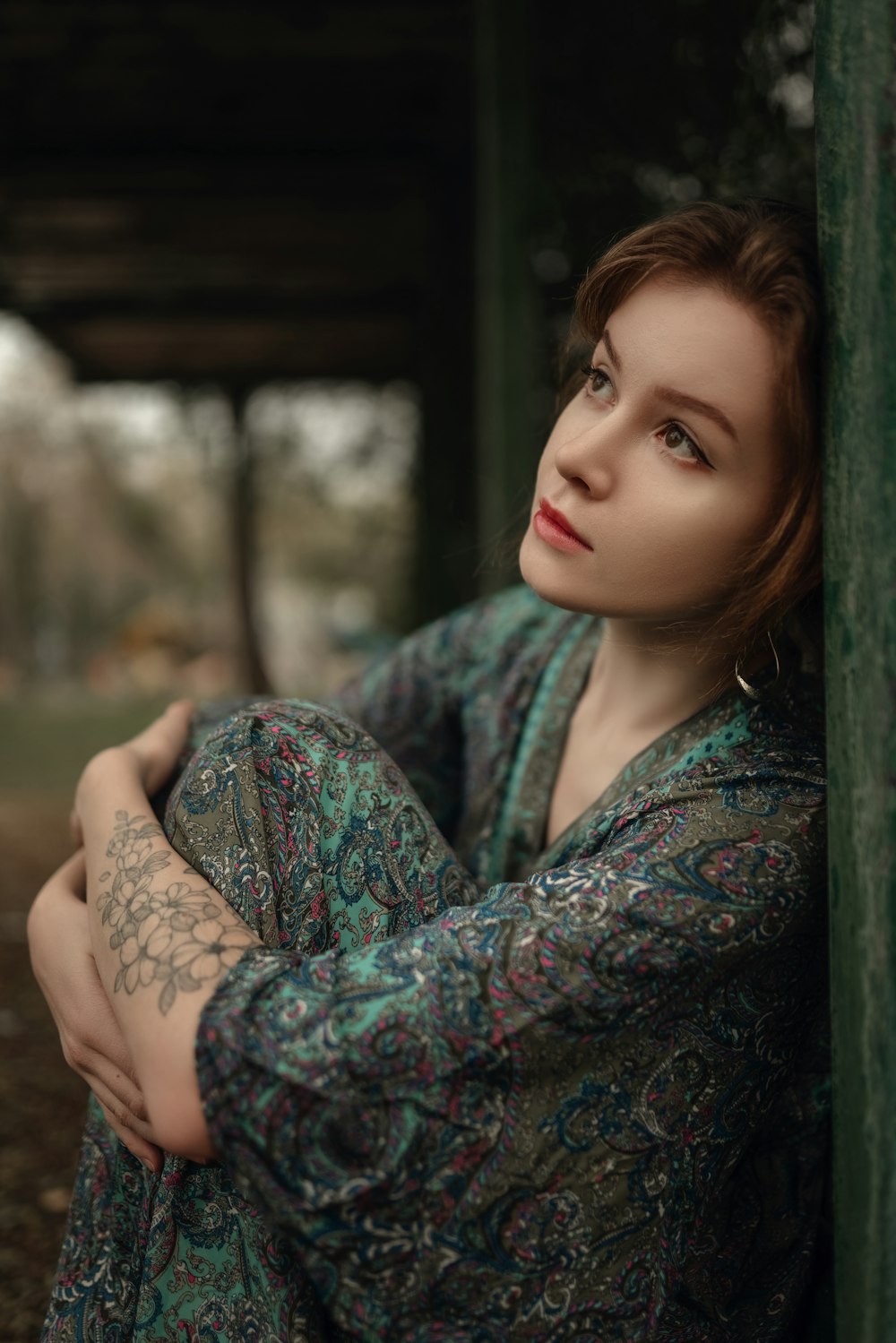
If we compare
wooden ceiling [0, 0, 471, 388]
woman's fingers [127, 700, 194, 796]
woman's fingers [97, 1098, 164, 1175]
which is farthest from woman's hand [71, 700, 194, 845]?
wooden ceiling [0, 0, 471, 388]

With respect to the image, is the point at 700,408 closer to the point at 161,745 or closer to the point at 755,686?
the point at 755,686

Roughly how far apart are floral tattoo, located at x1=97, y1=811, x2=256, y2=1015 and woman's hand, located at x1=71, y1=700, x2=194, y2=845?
24cm

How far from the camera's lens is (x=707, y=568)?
4.56 feet

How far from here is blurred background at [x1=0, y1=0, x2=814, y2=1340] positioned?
242 cm

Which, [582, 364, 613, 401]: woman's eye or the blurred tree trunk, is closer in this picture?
[582, 364, 613, 401]: woman's eye

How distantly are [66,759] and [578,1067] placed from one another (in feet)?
28.2

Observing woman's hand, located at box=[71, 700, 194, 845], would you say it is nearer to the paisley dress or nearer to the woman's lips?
the paisley dress

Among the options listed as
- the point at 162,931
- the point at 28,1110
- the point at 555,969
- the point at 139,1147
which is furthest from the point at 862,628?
the point at 28,1110

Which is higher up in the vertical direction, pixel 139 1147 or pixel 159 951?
pixel 159 951

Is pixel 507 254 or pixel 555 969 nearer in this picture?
pixel 555 969

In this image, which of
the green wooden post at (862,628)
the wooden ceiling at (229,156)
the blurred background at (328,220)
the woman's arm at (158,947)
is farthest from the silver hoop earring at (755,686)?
the wooden ceiling at (229,156)

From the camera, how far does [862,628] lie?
113 cm

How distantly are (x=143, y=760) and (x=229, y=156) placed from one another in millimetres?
4113

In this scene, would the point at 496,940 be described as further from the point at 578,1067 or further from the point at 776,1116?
the point at 776,1116
